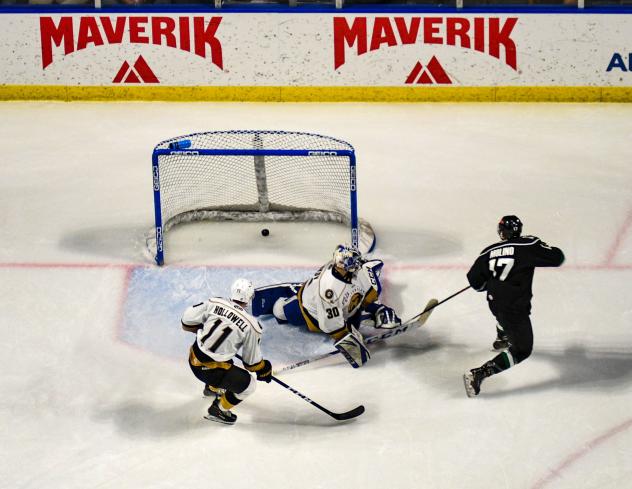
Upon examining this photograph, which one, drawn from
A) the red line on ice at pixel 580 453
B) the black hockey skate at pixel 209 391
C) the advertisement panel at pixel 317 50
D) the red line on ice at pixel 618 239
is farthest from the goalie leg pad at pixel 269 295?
the advertisement panel at pixel 317 50

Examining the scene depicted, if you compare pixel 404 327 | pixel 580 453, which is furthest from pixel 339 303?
pixel 580 453

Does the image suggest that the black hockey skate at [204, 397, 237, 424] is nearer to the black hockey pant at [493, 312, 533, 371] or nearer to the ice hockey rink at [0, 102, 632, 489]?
the ice hockey rink at [0, 102, 632, 489]

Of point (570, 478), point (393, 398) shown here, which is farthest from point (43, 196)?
point (570, 478)

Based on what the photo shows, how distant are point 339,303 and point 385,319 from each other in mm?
413

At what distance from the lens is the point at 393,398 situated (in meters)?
6.38

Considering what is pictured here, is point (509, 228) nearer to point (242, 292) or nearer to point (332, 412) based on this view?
point (332, 412)

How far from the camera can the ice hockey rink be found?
584cm

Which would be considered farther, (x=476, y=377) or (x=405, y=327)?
(x=405, y=327)

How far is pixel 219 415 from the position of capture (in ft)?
20.0

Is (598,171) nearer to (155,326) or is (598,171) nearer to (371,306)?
(371,306)

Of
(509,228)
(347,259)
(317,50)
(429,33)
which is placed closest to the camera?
(509,228)

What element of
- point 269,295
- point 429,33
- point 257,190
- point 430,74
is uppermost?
point 429,33

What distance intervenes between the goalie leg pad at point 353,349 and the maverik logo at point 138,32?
528 centimetres

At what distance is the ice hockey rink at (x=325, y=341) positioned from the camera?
5844 mm
